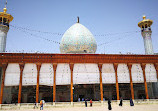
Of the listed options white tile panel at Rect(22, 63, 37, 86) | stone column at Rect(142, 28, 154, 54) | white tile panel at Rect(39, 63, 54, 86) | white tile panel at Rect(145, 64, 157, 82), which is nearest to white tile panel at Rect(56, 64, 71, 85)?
white tile panel at Rect(39, 63, 54, 86)

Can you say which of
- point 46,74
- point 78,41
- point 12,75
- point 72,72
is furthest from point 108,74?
point 12,75

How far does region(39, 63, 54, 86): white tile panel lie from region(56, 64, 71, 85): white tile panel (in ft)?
2.49

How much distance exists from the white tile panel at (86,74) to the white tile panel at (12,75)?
279 inches

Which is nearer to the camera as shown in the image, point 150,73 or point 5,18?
point 150,73

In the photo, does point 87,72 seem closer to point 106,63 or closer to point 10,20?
point 106,63

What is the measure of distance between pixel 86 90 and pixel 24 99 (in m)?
9.23

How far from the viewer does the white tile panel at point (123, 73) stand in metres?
21.2

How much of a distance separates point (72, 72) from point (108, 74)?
4.84 metres

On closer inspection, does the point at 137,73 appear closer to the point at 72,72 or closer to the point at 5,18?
the point at 72,72

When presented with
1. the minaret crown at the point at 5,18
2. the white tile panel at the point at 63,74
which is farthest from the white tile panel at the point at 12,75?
the minaret crown at the point at 5,18

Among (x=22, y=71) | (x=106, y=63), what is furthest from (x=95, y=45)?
(x=22, y=71)

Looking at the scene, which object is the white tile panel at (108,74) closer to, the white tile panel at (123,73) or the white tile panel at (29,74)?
the white tile panel at (123,73)

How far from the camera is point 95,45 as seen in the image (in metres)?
26.9

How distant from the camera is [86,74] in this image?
20.6 metres
